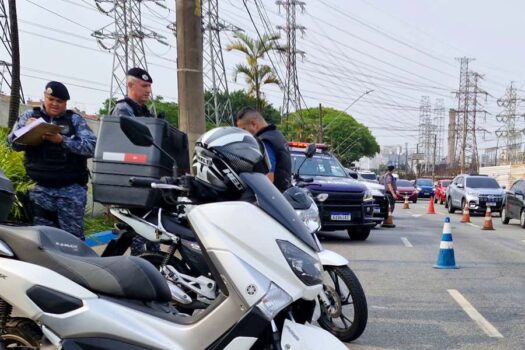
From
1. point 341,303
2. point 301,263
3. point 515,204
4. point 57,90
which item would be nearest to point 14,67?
point 57,90

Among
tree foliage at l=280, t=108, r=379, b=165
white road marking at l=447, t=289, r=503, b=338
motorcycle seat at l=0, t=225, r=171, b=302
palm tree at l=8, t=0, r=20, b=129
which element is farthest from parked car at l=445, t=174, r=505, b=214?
tree foliage at l=280, t=108, r=379, b=165

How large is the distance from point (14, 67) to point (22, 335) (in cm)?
752

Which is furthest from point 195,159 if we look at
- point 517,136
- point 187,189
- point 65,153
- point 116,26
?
point 517,136

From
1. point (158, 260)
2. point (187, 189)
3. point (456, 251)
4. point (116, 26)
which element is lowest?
point (456, 251)

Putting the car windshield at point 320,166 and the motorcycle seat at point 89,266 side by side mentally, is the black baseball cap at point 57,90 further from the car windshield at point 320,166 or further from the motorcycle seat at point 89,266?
the car windshield at point 320,166

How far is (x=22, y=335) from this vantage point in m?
3.40

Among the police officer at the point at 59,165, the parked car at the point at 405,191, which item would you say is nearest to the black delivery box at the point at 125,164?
the police officer at the point at 59,165

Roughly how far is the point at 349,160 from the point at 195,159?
8668 centimetres

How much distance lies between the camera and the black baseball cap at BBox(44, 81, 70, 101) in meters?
5.27

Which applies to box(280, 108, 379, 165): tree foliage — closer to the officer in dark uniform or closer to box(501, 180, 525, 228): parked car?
box(501, 180, 525, 228): parked car

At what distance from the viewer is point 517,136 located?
8112 cm

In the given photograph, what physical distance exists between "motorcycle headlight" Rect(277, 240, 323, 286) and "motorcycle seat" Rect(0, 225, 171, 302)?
0.70 meters

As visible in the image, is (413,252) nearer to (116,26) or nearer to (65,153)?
(65,153)

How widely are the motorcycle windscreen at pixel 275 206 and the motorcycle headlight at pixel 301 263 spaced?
0.31 ft
